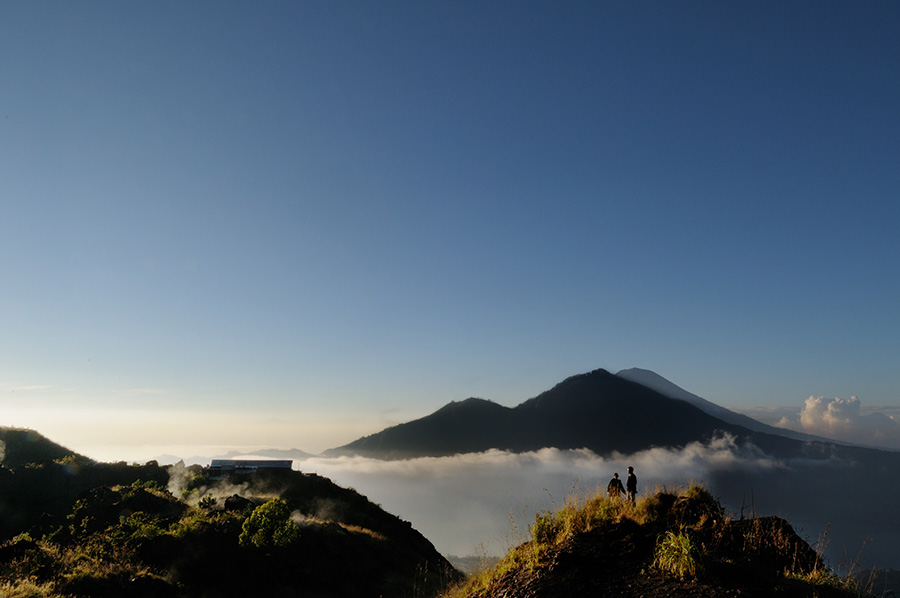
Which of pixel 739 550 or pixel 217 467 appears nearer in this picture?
pixel 739 550

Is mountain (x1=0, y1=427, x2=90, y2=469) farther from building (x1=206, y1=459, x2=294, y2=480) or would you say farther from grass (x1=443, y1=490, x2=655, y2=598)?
grass (x1=443, y1=490, x2=655, y2=598)

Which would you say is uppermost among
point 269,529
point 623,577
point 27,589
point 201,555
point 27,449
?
point 27,449

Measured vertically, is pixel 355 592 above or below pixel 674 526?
below

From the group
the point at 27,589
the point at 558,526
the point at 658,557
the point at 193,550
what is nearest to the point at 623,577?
the point at 658,557

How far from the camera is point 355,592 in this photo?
2367 centimetres

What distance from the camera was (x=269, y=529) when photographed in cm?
2419

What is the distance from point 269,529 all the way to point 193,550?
340cm

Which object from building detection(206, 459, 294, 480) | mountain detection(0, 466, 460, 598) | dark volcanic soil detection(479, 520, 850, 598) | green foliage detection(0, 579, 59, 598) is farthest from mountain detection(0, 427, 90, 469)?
dark volcanic soil detection(479, 520, 850, 598)

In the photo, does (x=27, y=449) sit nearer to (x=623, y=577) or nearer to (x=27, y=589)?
(x=27, y=589)

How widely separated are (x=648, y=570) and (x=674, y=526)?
1615 millimetres

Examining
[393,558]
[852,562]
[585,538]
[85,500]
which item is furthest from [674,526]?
[85,500]

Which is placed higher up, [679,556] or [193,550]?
[679,556]

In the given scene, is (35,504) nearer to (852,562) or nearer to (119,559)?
(119,559)

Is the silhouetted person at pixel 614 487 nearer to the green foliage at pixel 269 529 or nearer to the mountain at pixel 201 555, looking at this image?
the mountain at pixel 201 555
